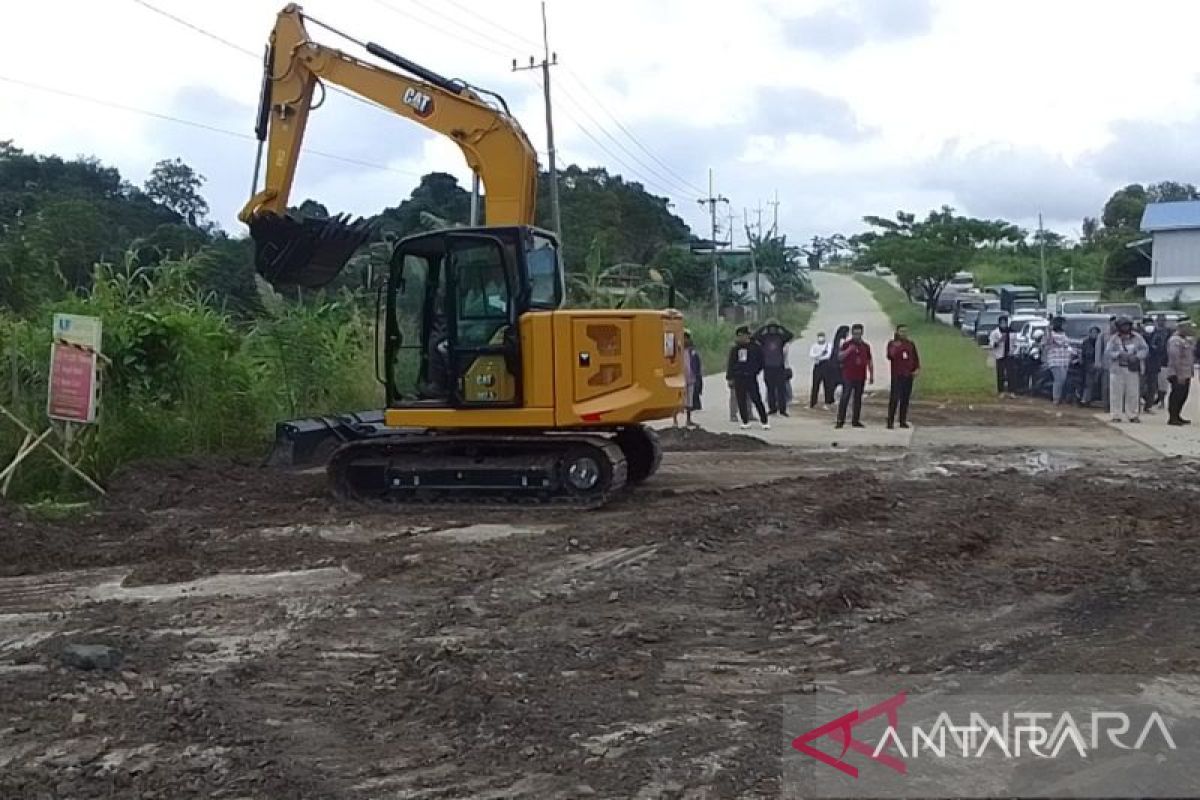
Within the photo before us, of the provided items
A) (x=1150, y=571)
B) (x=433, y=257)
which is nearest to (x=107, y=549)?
(x=433, y=257)

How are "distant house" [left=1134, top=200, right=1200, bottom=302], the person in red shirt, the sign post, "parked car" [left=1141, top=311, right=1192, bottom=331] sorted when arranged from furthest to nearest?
"distant house" [left=1134, top=200, right=1200, bottom=302], "parked car" [left=1141, top=311, right=1192, bottom=331], the person in red shirt, the sign post

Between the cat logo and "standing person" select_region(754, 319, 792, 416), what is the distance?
8.42 meters

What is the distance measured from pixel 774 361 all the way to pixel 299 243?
9.77 meters

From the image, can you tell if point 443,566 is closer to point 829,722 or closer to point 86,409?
point 829,722

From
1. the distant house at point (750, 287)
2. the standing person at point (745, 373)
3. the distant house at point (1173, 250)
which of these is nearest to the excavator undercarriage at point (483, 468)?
the standing person at point (745, 373)

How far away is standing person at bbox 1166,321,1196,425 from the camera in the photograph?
18875 millimetres

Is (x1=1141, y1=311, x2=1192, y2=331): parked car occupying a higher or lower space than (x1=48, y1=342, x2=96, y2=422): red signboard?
higher

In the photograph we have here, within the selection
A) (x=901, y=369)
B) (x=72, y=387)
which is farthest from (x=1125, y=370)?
(x=72, y=387)

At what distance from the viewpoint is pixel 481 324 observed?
39.7 feet

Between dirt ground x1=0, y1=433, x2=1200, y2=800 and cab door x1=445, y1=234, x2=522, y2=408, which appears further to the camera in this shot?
cab door x1=445, y1=234, x2=522, y2=408

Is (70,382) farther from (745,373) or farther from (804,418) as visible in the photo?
(804,418)

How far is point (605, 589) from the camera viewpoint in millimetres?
8594

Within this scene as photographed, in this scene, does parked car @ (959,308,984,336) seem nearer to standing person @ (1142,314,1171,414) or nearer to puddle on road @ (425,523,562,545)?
standing person @ (1142,314,1171,414)

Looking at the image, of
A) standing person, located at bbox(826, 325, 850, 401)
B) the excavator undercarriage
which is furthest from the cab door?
standing person, located at bbox(826, 325, 850, 401)
